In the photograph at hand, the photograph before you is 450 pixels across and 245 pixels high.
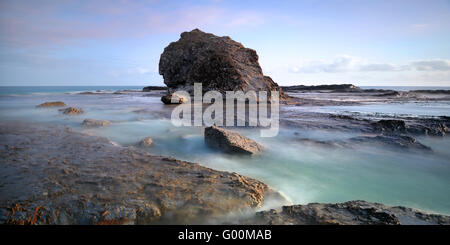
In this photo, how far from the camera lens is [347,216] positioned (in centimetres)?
185

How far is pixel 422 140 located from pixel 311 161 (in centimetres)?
322

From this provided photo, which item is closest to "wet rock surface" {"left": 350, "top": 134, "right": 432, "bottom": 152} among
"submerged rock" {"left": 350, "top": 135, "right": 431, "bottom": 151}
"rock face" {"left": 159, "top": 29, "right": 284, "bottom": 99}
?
"submerged rock" {"left": 350, "top": 135, "right": 431, "bottom": 151}

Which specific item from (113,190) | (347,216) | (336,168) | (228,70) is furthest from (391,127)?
(228,70)

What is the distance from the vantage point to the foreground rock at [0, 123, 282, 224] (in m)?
1.79

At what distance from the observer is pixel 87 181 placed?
90.5 inches

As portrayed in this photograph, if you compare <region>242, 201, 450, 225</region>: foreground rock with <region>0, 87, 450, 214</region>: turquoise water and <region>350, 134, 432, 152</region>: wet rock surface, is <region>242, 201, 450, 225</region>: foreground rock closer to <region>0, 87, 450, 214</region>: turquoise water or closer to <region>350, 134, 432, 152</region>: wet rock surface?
<region>0, 87, 450, 214</region>: turquoise water

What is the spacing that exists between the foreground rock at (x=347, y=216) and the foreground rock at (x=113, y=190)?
275 mm

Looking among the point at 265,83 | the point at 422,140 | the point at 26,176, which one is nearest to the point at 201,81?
the point at 265,83

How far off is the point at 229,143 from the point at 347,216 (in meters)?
2.28

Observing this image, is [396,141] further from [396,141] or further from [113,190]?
[113,190]
